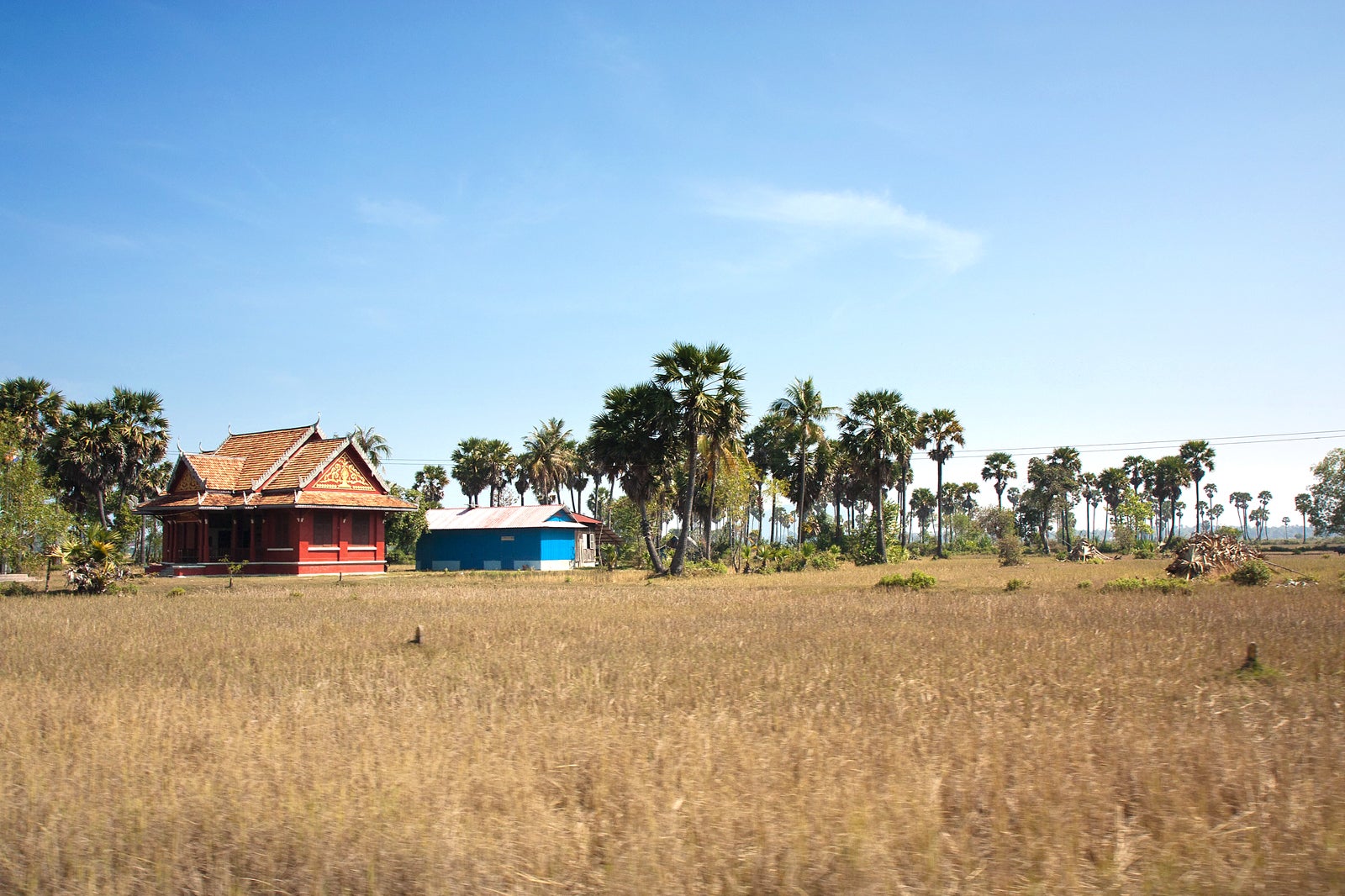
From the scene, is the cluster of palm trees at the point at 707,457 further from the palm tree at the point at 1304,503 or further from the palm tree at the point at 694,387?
the palm tree at the point at 1304,503

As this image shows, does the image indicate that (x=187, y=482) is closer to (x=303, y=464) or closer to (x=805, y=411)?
(x=303, y=464)

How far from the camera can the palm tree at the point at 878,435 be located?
58.4 meters

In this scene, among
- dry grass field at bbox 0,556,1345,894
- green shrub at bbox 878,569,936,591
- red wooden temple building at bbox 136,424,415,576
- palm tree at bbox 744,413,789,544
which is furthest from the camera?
palm tree at bbox 744,413,789,544

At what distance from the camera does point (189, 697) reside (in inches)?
360

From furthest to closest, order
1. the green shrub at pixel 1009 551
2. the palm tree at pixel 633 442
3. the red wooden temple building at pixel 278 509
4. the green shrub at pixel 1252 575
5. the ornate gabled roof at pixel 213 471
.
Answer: the green shrub at pixel 1009 551 → the palm tree at pixel 633 442 → the ornate gabled roof at pixel 213 471 → the red wooden temple building at pixel 278 509 → the green shrub at pixel 1252 575

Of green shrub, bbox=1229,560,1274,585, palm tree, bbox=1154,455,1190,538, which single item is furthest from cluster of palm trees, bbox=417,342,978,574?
palm tree, bbox=1154,455,1190,538

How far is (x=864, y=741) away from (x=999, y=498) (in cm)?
9516

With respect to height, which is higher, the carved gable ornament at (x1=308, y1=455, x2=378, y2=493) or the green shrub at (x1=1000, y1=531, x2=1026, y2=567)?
the carved gable ornament at (x1=308, y1=455, x2=378, y2=493)

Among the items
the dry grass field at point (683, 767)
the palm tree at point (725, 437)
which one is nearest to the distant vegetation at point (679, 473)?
the palm tree at point (725, 437)

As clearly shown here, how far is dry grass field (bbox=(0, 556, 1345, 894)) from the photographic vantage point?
15.1 feet

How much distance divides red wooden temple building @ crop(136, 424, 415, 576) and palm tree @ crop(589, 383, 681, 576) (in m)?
11.6

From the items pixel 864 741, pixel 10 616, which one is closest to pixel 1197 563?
pixel 864 741

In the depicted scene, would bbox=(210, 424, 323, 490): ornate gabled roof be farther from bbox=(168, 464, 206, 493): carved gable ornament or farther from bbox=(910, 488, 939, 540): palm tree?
bbox=(910, 488, 939, 540): palm tree

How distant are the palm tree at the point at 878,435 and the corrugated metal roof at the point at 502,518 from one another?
20.6 m
